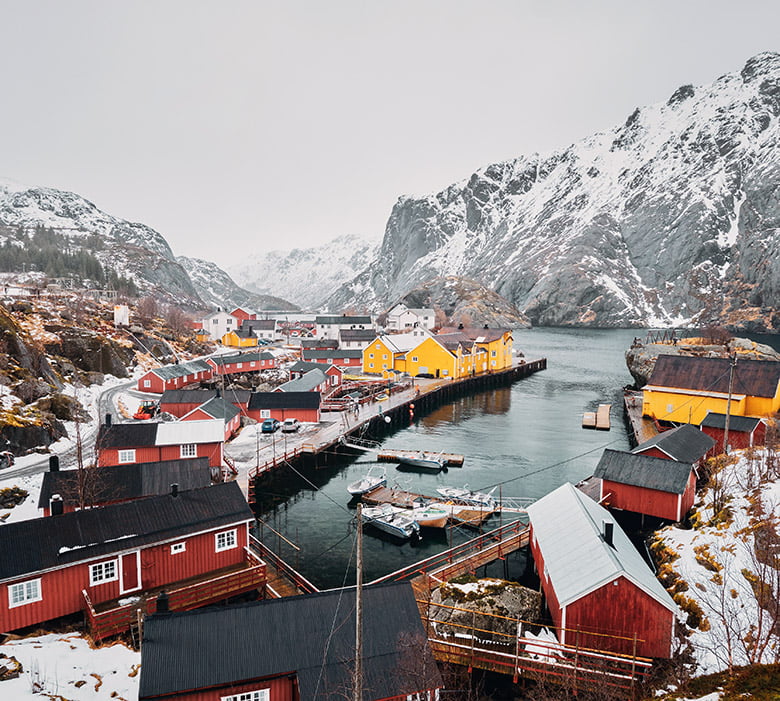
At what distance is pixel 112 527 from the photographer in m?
21.0

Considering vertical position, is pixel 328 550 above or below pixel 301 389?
below

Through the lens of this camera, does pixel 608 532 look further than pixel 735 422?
No

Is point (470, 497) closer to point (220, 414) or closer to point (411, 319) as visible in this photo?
point (220, 414)

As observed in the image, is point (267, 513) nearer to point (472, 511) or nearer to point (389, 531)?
point (389, 531)

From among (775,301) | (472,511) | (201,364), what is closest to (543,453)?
(472,511)

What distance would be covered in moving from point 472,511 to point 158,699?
77.7ft

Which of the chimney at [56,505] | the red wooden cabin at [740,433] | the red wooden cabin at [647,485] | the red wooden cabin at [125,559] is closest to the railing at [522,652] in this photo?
the red wooden cabin at [125,559]

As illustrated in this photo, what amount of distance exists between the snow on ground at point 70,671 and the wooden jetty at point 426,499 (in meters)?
20.4

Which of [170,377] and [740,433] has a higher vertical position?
[170,377]

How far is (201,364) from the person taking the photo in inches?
2825

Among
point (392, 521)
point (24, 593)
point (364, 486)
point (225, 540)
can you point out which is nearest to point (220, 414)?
point (364, 486)

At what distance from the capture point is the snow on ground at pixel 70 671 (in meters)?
13.8

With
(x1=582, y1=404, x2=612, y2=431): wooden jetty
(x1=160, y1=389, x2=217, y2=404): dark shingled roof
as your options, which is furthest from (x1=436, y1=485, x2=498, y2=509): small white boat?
(x1=160, y1=389, x2=217, y2=404): dark shingled roof

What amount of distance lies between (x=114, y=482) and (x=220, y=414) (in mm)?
18897
